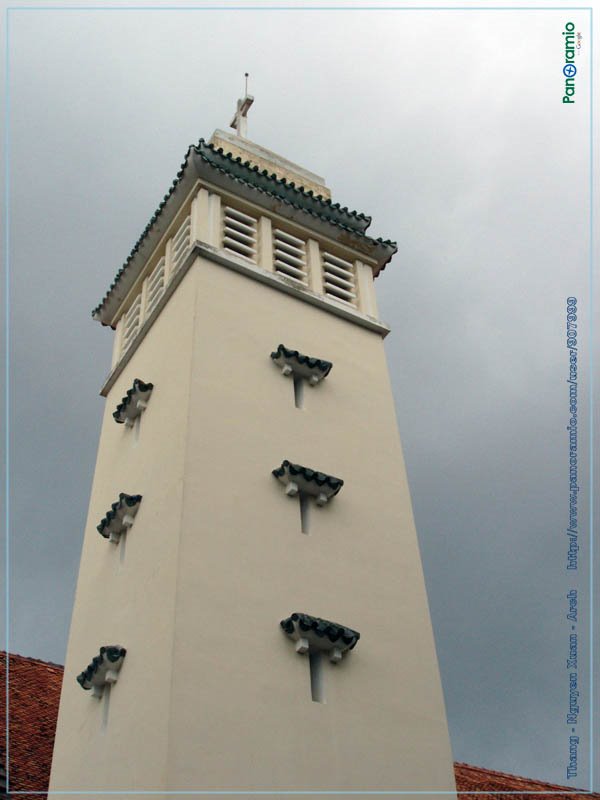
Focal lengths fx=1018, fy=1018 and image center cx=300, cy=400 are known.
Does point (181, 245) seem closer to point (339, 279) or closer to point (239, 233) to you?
point (239, 233)

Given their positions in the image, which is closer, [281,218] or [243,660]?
[243,660]

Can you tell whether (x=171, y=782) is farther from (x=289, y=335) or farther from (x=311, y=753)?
(x=289, y=335)

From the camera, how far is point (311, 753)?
11805 millimetres

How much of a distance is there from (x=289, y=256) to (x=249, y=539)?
761 cm

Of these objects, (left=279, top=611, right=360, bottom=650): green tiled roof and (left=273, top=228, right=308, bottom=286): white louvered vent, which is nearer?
(left=279, top=611, right=360, bottom=650): green tiled roof

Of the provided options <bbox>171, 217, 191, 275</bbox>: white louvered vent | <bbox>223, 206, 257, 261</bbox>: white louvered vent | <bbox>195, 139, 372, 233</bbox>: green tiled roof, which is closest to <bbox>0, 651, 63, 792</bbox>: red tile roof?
<bbox>171, 217, 191, 275</bbox>: white louvered vent

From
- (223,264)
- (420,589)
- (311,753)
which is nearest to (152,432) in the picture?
(223,264)

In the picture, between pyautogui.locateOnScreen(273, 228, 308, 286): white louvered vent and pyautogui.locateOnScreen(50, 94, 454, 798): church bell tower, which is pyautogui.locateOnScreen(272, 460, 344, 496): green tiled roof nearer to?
pyautogui.locateOnScreen(50, 94, 454, 798): church bell tower

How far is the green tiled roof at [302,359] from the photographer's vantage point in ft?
54.2

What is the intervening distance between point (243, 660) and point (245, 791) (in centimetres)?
160

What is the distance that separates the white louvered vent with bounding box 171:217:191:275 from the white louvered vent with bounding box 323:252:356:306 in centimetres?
277

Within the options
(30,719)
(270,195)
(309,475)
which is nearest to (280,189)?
(270,195)

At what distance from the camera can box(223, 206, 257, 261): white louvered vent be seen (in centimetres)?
1881

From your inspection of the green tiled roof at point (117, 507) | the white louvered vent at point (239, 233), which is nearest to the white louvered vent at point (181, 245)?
the white louvered vent at point (239, 233)
